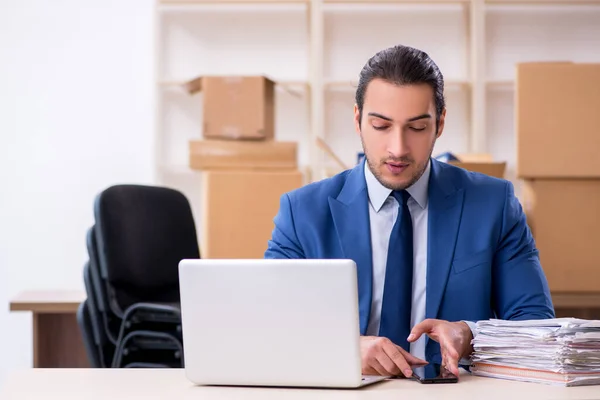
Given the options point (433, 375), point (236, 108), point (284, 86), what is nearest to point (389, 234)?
point (433, 375)

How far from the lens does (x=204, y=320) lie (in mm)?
1341

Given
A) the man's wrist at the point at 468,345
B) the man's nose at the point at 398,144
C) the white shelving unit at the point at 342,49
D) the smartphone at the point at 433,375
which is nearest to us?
the smartphone at the point at 433,375

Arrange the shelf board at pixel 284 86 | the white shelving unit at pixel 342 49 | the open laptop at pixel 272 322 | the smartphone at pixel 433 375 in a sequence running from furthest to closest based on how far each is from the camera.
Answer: the white shelving unit at pixel 342 49, the shelf board at pixel 284 86, the smartphone at pixel 433 375, the open laptop at pixel 272 322

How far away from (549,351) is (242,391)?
0.51m

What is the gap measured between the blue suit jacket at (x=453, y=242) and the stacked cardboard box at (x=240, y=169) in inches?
59.1

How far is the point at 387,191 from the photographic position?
1815 mm

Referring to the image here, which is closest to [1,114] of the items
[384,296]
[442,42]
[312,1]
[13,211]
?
[13,211]

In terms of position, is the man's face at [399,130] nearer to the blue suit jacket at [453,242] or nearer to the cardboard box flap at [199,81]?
the blue suit jacket at [453,242]

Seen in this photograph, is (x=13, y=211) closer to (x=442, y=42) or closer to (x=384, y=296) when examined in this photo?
(x=442, y=42)

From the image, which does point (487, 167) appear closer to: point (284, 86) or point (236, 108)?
point (236, 108)

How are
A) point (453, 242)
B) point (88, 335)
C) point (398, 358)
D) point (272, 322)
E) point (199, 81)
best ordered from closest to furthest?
point (272, 322) < point (398, 358) < point (453, 242) < point (88, 335) < point (199, 81)

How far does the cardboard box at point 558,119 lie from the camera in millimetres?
3096

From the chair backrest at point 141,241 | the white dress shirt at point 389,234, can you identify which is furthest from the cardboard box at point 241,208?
the white dress shirt at point 389,234

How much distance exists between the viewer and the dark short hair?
5.70 feet
